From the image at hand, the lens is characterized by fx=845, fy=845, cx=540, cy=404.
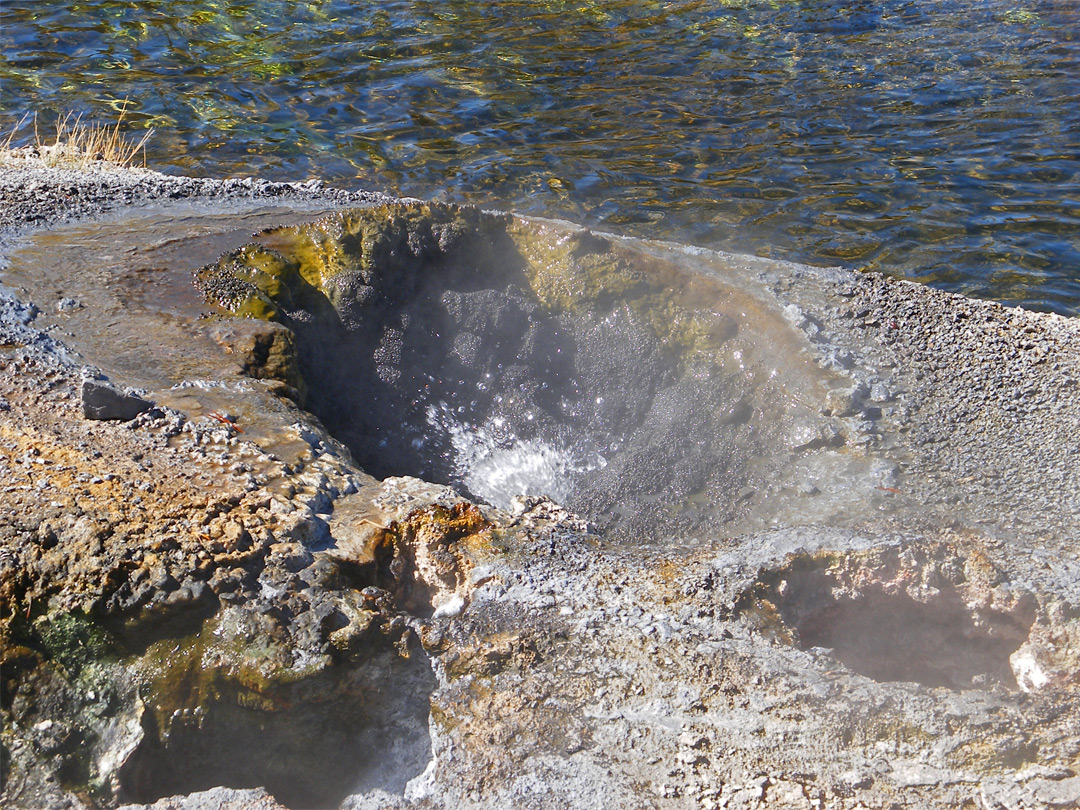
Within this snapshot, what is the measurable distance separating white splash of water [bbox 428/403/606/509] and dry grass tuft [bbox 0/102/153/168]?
11.8 feet

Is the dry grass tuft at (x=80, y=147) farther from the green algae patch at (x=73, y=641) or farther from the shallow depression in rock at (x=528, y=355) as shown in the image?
the green algae patch at (x=73, y=641)

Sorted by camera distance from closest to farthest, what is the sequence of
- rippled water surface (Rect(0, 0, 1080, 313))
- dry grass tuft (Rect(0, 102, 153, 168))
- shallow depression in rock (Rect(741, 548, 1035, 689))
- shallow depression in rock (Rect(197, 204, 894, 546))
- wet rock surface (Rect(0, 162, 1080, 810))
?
1. wet rock surface (Rect(0, 162, 1080, 810))
2. shallow depression in rock (Rect(741, 548, 1035, 689))
3. shallow depression in rock (Rect(197, 204, 894, 546))
4. dry grass tuft (Rect(0, 102, 153, 168))
5. rippled water surface (Rect(0, 0, 1080, 313))

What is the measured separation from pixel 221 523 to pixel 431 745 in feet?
2.73

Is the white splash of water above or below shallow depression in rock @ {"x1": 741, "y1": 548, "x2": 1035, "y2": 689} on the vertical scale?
below

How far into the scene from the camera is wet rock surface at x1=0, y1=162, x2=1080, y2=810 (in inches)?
79.6

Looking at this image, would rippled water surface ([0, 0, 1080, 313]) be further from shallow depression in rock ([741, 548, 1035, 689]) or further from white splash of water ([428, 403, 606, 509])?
shallow depression in rock ([741, 548, 1035, 689])

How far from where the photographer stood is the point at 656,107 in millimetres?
7664

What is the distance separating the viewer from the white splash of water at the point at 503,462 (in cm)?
407

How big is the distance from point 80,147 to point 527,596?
609 centimetres

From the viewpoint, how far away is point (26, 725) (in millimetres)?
2020

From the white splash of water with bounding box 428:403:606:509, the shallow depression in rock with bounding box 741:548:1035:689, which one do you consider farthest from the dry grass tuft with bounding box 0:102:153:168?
the shallow depression in rock with bounding box 741:548:1035:689

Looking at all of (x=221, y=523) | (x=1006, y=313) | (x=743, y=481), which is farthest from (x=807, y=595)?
(x=1006, y=313)

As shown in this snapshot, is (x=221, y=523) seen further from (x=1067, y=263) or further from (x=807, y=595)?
(x=1067, y=263)

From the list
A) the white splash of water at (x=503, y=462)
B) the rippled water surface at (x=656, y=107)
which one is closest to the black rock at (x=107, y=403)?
the white splash of water at (x=503, y=462)
